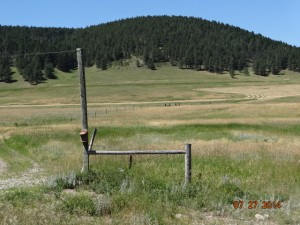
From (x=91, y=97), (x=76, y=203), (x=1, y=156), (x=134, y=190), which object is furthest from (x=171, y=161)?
(x=91, y=97)

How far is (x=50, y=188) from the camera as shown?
11.7m

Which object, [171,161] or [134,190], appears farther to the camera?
[171,161]

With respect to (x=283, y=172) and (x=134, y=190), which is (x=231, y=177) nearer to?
(x=283, y=172)

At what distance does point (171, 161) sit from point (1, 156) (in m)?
10.2

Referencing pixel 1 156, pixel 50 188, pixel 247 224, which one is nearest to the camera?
pixel 247 224
